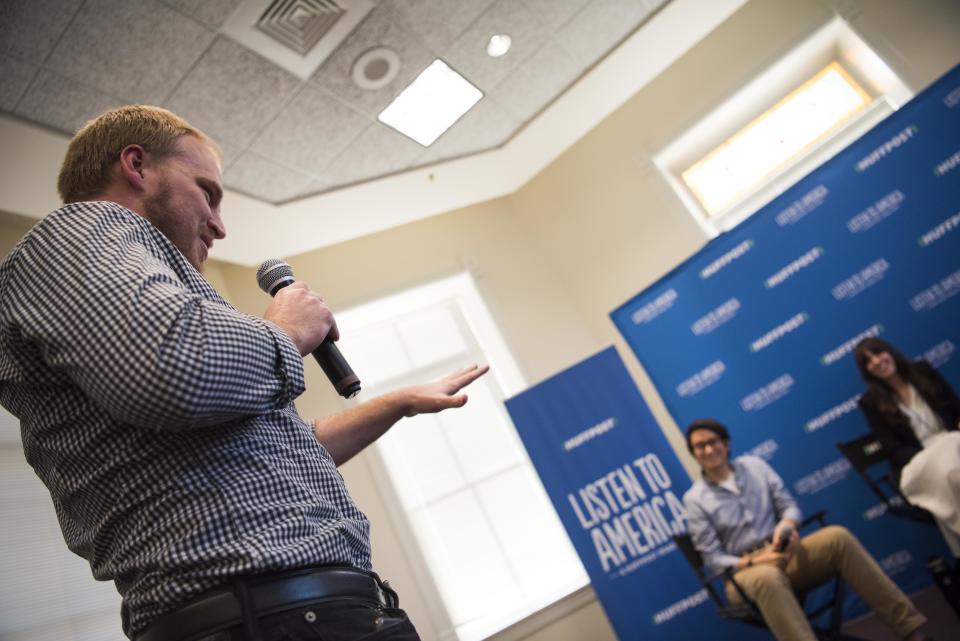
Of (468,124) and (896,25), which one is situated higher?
(468,124)

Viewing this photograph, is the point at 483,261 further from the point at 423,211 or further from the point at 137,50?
the point at 137,50

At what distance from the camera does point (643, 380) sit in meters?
4.65

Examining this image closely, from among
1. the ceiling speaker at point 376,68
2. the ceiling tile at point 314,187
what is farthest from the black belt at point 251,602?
the ceiling tile at point 314,187

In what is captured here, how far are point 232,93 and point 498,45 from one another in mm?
1662

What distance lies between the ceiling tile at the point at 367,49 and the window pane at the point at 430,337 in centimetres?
180

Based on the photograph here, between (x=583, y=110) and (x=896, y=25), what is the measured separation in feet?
7.12

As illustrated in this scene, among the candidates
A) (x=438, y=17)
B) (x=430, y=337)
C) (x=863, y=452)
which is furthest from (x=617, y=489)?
(x=438, y=17)

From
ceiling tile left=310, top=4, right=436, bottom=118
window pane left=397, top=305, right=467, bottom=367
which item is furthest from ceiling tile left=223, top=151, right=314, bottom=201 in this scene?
window pane left=397, top=305, right=467, bottom=367

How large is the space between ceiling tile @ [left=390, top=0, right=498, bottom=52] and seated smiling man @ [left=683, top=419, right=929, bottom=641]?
2.70 meters

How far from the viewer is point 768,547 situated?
284 centimetres

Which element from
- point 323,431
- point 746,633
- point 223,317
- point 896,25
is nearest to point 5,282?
point 223,317

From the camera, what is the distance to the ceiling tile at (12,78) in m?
2.61

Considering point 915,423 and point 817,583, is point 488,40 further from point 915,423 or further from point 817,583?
point 817,583

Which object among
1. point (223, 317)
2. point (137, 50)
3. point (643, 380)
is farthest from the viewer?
point (643, 380)
